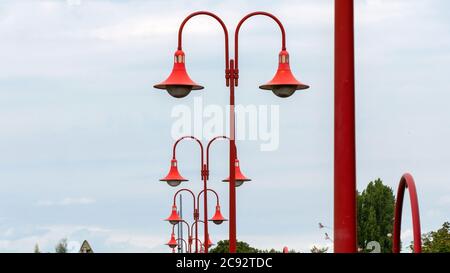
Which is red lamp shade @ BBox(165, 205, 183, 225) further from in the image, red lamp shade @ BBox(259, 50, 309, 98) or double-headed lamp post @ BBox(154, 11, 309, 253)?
red lamp shade @ BBox(259, 50, 309, 98)

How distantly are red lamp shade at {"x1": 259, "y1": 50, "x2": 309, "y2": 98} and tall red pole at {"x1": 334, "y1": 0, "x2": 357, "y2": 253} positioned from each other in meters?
11.3

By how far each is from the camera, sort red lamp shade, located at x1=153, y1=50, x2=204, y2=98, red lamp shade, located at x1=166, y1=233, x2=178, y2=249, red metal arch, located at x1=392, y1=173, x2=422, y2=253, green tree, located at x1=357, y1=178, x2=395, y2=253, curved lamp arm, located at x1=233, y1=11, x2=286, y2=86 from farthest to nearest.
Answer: green tree, located at x1=357, y1=178, x2=395, y2=253 → red lamp shade, located at x1=166, y1=233, x2=178, y2=249 → curved lamp arm, located at x1=233, y1=11, x2=286, y2=86 → red lamp shade, located at x1=153, y1=50, x2=204, y2=98 → red metal arch, located at x1=392, y1=173, x2=422, y2=253

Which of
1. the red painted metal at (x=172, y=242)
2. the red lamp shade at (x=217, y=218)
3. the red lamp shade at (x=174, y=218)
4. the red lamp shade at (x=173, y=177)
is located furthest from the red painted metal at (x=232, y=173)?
the red painted metal at (x=172, y=242)

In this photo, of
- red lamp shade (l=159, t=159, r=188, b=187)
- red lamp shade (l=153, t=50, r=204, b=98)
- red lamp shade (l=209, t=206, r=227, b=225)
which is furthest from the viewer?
red lamp shade (l=209, t=206, r=227, b=225)

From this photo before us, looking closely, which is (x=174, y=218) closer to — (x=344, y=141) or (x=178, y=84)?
(x=178, y=84)

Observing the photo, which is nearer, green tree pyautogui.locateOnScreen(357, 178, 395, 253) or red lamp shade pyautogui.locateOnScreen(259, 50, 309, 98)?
red lamp shade pyautogui.locateOnScreen(259, 50, 309, 98)

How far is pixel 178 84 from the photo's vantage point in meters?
22.4

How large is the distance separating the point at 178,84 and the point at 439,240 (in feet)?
222

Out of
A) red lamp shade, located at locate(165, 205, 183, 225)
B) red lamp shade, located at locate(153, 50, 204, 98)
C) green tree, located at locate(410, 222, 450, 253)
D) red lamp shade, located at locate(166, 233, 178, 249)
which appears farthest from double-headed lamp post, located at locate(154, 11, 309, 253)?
green tree, located at locate(410, 222, 450, 253)

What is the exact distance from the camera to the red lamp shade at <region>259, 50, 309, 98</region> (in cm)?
2230

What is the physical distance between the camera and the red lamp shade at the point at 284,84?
73.2ft
